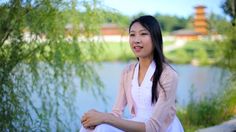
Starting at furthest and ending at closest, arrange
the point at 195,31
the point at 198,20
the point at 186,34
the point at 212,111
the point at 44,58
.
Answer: the point at 186,34, the point at 195,31, the point at 198,20, the point at 212,111, the point at 44,58

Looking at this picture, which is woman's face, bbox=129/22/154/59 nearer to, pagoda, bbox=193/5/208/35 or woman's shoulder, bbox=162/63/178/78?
woman's shoulder, bbox=162/63/178/78

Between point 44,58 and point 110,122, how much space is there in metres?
1.74

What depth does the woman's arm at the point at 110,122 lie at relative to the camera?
5.14 feet

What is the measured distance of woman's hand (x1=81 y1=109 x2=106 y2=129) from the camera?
1.56 m

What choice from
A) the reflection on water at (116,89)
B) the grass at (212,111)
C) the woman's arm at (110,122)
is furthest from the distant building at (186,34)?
the woman's arm at (110,122)

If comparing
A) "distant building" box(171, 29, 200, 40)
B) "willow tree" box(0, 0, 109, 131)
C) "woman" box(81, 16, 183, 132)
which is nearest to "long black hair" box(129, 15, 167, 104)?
"woman" box(81, 16, 183, 132)

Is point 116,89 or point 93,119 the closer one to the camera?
point 93,119

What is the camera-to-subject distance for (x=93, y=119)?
1.57 m

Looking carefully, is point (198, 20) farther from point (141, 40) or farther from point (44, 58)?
point (141, 40)

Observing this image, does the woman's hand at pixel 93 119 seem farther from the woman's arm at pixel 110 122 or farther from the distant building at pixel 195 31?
the distant building at pixel 195 31

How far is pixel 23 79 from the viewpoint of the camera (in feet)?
10.1

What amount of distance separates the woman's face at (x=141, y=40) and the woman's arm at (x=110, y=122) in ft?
0.92

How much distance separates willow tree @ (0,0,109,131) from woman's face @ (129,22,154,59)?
1.42 metres

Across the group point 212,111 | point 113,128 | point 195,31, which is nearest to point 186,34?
point 195,31
